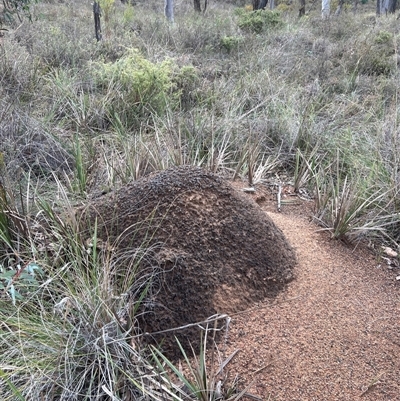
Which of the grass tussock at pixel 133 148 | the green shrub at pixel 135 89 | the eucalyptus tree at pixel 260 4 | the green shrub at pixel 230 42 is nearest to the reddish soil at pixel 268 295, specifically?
the grass tussock at pixel 133 148

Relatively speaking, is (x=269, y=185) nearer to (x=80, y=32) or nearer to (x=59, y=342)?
(x=59, y=342)

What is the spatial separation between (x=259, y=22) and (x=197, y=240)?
8.51 m

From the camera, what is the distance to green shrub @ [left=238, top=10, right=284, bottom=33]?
9.38 m

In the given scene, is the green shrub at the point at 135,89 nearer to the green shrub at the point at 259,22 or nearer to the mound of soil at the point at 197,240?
the mound of soil at the point at 197,240

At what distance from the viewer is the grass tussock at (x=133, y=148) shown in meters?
1.65

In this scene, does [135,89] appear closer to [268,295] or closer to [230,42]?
[268,295]

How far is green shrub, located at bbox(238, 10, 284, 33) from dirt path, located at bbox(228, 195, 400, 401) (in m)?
8.04

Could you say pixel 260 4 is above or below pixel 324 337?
above

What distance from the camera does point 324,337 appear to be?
5.94ft

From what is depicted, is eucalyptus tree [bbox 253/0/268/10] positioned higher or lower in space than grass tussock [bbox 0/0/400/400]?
higher

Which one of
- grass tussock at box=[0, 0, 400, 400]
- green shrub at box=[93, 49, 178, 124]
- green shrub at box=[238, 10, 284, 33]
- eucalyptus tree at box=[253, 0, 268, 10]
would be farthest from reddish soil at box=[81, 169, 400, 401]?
eucalyptus tree at box=[253, 0, 268, 10]

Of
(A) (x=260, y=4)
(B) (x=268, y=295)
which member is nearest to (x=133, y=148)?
(B) (x=268, y=295)

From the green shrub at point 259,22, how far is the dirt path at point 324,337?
804 cm

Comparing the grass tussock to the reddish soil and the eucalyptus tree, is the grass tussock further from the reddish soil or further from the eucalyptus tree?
the eucalyptus tree
